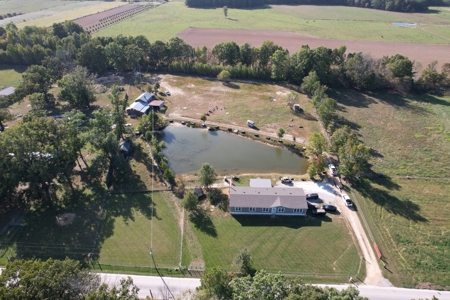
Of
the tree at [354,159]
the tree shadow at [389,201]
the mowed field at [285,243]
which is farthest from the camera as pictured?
the tree at [354,159]

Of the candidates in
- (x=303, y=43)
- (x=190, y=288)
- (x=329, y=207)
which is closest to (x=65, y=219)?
(x=190, y=288)

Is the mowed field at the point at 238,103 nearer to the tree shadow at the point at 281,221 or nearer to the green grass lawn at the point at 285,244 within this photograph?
the tree shadow at the point at 281,221

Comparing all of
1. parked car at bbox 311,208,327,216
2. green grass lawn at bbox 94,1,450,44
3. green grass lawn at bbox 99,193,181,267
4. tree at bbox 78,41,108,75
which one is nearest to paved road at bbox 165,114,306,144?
parked car at bbox 311,208,327,216

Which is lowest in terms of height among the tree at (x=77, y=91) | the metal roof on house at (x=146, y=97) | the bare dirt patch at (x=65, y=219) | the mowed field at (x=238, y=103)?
the bare dirt patch at (x=65, y=219)

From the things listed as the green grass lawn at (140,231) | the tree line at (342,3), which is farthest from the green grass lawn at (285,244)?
the tree line at (342,3)

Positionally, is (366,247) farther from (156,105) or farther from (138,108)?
(138,108)

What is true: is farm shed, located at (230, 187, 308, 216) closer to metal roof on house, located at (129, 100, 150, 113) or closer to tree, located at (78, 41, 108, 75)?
metal roof on house, located at (129, 100, 150, 113)

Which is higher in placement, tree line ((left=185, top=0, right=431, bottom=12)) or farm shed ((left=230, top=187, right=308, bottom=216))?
tree line ((left=185, top=0, right=431, bottom=12))
